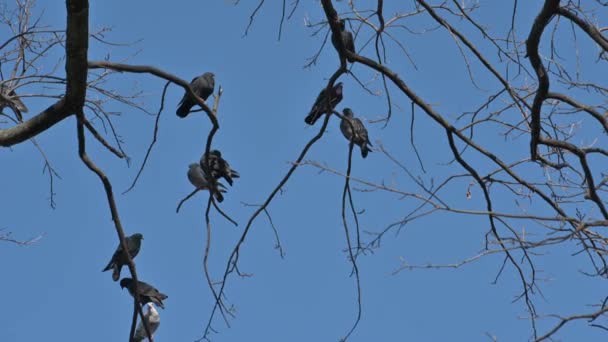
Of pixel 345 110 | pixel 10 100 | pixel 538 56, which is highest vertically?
pixel 345 110

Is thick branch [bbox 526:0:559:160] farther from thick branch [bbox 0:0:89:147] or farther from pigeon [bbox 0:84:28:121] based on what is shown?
pigeon [bbox 0:84:28:121]

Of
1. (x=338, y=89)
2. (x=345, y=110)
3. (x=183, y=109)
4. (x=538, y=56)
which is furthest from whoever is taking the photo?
(x=345, y=110)

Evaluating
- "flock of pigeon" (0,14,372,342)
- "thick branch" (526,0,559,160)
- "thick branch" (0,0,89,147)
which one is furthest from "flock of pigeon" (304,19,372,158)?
"thick branch" (0,0,89,147)

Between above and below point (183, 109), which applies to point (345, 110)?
above

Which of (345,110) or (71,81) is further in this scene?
(345,110)

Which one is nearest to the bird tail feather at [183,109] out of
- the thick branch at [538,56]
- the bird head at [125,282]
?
the bird head at [125,282]

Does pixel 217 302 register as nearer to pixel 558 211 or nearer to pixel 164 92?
pixel 164 92

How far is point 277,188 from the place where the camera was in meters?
4.31

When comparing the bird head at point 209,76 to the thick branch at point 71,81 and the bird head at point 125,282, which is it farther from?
the thick branch at point 71,81

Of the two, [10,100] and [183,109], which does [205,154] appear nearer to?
[10,100]

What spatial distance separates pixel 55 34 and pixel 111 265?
1.33 meters

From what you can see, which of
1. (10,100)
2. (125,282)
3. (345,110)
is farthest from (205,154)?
(345,110)

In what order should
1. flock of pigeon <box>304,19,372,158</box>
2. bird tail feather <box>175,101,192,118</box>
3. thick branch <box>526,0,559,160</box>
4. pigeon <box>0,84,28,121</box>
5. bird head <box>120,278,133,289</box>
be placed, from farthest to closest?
bird head <box>120,278,133,289</box>
bird tail feather <box>175,101,192,118</box>
pigeon <box>0,84,28,121</box>
flock of pigeon <box>304,19,372,158</box>
thick branch <box>526,0,559,160</box>

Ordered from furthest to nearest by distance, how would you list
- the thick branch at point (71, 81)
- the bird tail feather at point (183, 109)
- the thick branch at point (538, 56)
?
the bird tail feather at point (183, 109)
the thick branch at point (71, 81)
the thick branch at point (538, 56)
